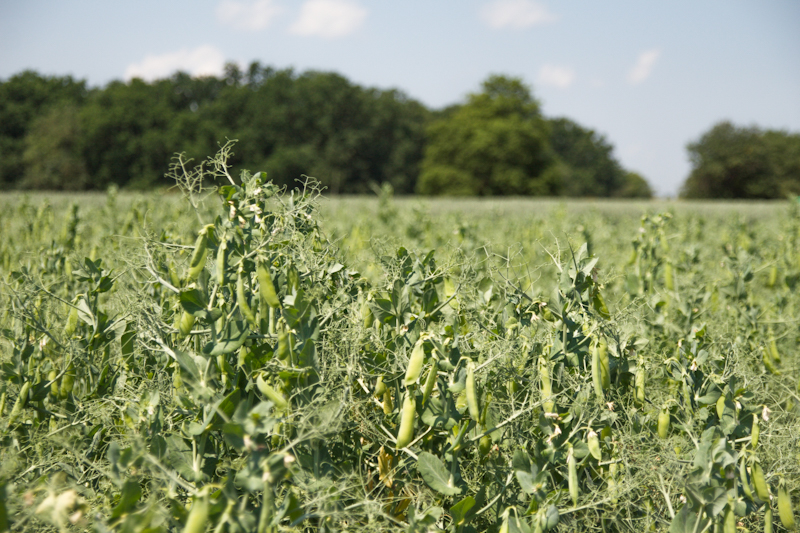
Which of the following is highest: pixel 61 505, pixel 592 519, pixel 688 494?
pixel 61 505

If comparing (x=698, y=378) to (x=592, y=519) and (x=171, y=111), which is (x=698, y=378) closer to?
(x=592, y=519)

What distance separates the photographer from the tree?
45938mm

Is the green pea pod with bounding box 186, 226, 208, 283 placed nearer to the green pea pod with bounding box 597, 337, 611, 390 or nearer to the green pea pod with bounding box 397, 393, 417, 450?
the green pea pod with bounding box 397, 393, 417, 450

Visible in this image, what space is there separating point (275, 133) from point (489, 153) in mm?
19206

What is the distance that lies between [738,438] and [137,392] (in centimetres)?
200

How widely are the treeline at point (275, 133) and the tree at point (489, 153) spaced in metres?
0.10

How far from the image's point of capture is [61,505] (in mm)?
1054

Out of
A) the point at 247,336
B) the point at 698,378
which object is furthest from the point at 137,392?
the point at 698,378

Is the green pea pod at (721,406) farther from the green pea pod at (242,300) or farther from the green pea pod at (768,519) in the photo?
the green pea pod at (242,300)

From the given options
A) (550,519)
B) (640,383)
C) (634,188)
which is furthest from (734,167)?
(634,188)

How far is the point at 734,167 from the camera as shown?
5044 cm

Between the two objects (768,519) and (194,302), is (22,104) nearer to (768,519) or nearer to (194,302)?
(194,302)

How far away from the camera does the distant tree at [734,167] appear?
50.4 meters

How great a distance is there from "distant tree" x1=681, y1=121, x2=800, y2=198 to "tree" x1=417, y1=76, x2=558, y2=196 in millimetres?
15516
